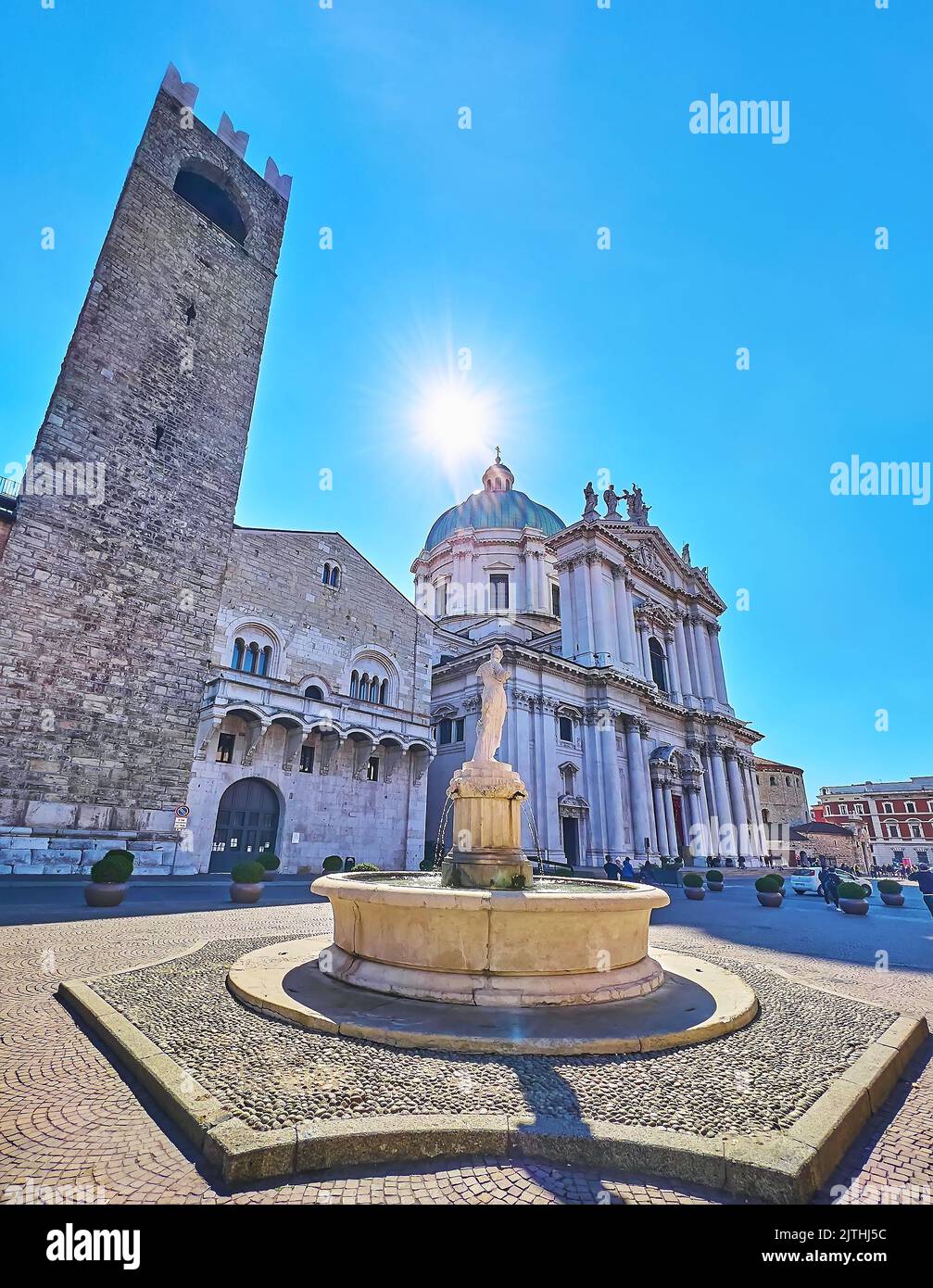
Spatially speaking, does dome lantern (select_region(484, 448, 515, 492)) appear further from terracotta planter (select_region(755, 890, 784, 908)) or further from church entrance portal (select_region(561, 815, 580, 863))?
terracotta planter (select_region(755, 890, 784, 908))

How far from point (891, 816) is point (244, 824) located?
78320 millimetres

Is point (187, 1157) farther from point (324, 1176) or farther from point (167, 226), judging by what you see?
point (167, 226)

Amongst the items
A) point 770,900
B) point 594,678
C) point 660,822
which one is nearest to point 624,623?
point 594,678

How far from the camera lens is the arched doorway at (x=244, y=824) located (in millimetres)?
19531

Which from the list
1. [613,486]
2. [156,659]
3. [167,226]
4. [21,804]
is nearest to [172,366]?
[167,226]

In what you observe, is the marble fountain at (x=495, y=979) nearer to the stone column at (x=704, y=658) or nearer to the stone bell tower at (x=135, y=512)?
the stone bell tower at (x=135, y=512)

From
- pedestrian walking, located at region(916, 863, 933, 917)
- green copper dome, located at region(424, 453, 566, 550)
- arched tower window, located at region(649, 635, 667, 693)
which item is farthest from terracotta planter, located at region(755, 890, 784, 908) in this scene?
green copper dome, located at region(424, 453, 566, 550)

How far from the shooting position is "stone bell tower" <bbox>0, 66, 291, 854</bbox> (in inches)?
622

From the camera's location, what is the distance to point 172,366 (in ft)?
67.3

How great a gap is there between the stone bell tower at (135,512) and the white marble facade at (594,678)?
14.9 m

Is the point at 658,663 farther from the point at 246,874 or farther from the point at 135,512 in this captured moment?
the point at 135,512

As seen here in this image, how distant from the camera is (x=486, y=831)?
780 cm

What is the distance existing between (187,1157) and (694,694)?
143ft

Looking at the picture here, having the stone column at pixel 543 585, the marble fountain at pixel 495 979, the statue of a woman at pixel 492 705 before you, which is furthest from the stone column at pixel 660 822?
the marble fountain at pixel 495 979
